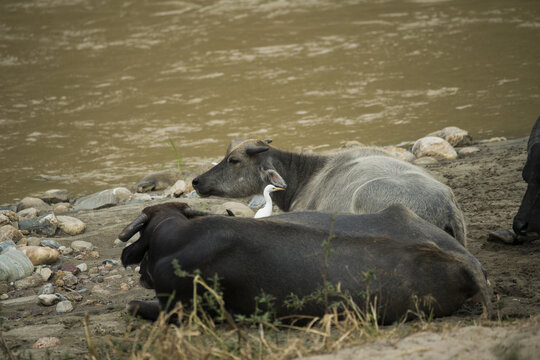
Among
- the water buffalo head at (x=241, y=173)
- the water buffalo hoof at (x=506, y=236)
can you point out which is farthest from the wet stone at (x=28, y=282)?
the water buffalo hoof at (x=506, y=236)

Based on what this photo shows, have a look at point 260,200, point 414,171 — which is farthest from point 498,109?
point 414,171

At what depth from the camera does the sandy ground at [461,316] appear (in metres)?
3.52

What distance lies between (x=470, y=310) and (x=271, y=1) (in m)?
16.4

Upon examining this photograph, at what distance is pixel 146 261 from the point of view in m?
5.00

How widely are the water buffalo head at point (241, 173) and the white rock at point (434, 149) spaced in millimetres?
3075

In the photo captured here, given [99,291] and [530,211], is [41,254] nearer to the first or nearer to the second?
[99,291]

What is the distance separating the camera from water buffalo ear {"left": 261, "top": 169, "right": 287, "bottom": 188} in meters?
7.47

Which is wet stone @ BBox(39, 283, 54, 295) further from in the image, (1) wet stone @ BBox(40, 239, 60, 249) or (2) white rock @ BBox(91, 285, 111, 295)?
(1) wet stone @ BBox(40, 239, 60, 249)

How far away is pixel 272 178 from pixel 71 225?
7.25ft

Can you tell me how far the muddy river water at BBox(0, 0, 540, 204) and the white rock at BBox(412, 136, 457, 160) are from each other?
1.02 meters

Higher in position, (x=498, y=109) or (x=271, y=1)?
(x=271, y=1)

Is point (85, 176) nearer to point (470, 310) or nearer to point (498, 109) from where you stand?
point (498, 109)

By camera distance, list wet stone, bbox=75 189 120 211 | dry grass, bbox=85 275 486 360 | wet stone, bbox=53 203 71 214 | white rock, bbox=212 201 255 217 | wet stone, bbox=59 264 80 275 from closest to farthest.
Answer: dry grass, bbox=85 275 486 360 < wet stone, bbox=59 264 80 275 < white rock, bbox=212 201 255 217 < wet stone, bbox=75 189 120 211 < wet stone, bbox=53 203 71 214

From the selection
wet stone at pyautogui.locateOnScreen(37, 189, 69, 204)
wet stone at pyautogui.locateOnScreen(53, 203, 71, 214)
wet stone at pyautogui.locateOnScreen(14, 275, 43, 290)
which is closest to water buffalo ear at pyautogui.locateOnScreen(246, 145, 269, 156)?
wet stone at pyautogui.locateOnScreen(14, 275, 43, 290)
